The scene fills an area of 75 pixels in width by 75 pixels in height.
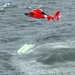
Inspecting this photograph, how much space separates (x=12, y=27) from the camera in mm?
86938

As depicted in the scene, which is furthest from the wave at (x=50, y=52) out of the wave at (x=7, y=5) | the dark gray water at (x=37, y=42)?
the wave at (x=7, y=5)

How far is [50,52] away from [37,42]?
10.6 meters

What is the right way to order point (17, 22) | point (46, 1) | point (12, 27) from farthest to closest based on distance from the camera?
point (46, 1) → point (17, 22) → point (12, 27)

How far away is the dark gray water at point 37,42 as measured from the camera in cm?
5356

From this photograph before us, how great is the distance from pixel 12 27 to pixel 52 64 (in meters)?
33.3

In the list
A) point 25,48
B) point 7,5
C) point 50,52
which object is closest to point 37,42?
point 25,48

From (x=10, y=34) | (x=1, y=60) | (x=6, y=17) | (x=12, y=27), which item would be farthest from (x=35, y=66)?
(x=6, y=17)

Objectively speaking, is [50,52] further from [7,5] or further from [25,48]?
[7,5]

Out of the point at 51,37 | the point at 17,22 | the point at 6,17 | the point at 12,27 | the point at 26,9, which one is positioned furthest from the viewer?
the point at 26,9

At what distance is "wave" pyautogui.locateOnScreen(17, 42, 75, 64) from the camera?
2247 inches

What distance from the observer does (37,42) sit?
69875mm

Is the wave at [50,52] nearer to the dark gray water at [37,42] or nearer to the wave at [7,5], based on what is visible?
the dark gray water at [37,42]

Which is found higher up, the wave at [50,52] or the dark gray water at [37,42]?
the wave at [50,52]

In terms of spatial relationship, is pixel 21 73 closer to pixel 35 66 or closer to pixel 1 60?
pixel 35 66
